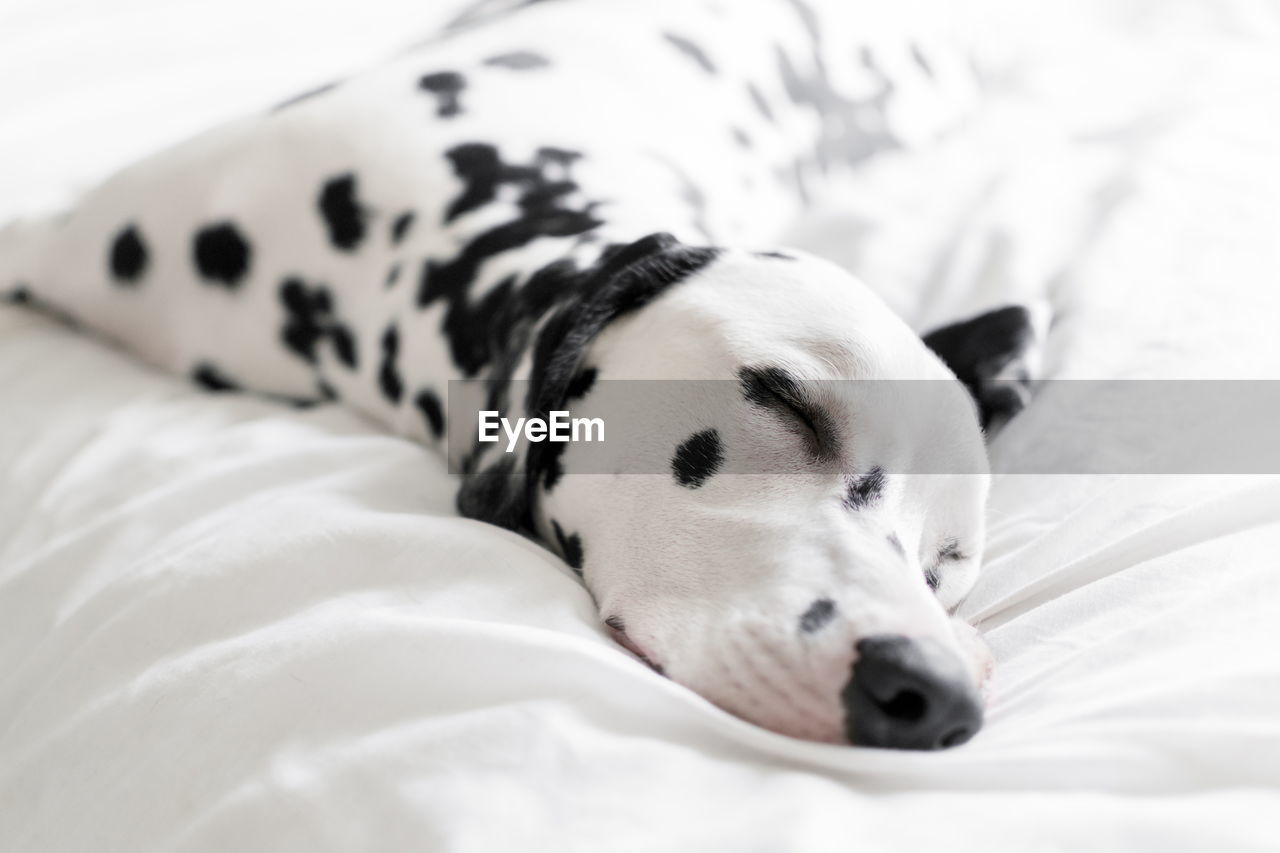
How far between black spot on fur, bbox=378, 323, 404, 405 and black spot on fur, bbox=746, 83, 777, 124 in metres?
1.04

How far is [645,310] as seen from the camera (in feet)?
4.19

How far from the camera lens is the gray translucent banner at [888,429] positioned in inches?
45.4

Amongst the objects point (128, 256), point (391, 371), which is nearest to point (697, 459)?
point (391, 371)

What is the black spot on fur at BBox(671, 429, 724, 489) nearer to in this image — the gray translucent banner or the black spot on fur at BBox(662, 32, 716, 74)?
the gray translucent banner

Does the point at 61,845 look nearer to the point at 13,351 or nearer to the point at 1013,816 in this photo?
the point at 1013,816

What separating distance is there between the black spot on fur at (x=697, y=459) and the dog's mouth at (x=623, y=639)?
0.54ft

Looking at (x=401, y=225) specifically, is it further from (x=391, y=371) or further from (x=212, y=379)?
(x=212, y=379)

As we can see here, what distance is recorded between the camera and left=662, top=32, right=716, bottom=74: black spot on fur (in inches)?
87.7

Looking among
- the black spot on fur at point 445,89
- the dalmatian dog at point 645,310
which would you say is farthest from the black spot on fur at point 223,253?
the black spot on fur at point 445,89

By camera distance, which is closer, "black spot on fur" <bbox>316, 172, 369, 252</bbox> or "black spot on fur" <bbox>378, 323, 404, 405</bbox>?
"black spot on fur" <bbox>378, 323, 404, 405</bbox>

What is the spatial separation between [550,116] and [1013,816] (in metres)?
1.47

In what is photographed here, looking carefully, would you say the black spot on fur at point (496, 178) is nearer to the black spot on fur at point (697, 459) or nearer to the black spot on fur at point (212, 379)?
the black spot on fur at point (212, 379)

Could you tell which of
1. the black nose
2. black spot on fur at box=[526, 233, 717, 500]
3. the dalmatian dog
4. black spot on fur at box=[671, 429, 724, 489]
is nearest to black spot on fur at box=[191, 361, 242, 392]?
the dalmatian dog

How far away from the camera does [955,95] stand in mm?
2744
